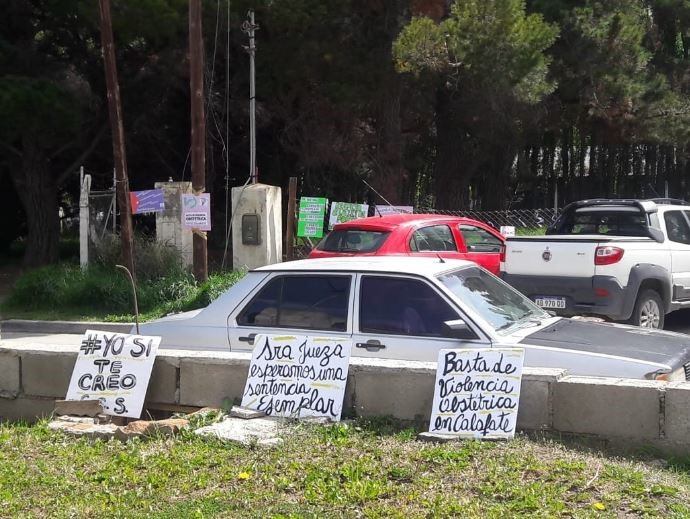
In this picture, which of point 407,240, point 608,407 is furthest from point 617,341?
point 407,240

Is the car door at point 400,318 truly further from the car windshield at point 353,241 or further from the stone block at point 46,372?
the car windshield at point 353,241

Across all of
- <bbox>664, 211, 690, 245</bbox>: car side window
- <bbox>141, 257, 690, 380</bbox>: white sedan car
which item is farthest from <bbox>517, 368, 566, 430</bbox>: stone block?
<bbox>664, 211, 690, 245</bbox>: car side window

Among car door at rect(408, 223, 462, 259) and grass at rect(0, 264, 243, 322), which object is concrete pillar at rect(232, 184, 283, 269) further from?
car door at rect(408, 223, 462, 259)

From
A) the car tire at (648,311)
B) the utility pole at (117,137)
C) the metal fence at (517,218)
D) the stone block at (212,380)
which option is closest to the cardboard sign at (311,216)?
the utility pole at (117,137)

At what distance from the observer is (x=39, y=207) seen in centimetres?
2214

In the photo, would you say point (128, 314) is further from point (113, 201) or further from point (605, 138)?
point (605, 138)

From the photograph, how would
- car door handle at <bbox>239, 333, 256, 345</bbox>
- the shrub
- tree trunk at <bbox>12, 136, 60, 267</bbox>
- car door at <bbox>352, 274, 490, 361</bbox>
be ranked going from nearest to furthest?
car door at <bbox>352, 274, 490, 361</bbox>, car door handle at <bbox>239, 333, 256, 345</bbox>, the shrub, tree trunk at <bbox>12, 136, 60, 267</bbox>

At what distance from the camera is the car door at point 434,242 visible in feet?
39.0

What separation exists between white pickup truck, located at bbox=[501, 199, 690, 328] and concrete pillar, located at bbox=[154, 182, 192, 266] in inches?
A: 305

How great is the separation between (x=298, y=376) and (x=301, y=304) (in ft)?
2.57

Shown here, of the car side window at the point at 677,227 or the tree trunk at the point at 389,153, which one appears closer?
the car side window at the point at 677,227

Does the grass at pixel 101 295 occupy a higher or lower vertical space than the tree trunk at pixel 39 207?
lower

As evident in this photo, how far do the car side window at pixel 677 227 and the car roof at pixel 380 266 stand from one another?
4.96m

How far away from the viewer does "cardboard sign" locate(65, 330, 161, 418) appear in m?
6.71
